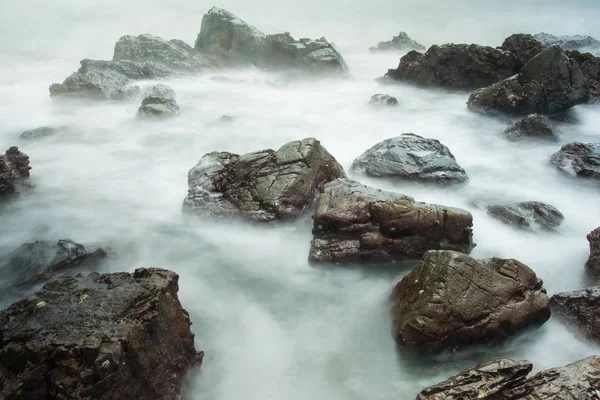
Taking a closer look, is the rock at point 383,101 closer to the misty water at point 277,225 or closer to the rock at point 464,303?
the misty water at point 277,225

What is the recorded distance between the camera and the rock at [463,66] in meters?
15.0

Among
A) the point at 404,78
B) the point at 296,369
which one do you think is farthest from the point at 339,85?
the point at 296,369

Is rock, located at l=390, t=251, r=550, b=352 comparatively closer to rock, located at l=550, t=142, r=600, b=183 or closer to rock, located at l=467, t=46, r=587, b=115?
rock, located at l=550, t=142, r=600, b=183

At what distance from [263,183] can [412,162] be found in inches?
134

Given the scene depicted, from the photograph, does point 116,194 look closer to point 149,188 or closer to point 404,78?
point 149,188

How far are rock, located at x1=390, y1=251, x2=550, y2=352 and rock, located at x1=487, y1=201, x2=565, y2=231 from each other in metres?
2.50

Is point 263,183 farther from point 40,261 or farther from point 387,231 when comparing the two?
point 40,261

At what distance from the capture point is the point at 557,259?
6.59 metres

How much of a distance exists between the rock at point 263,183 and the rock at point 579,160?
5516 millimetres

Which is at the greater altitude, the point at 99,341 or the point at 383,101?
the point at 383,101

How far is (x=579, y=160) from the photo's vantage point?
964 cm

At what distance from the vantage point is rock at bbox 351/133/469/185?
876cm

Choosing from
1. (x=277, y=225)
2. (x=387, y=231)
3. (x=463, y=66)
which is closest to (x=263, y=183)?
(x=277, y=225)

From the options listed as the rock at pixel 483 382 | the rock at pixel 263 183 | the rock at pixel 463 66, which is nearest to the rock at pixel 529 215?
the rock at pixel 263 183
